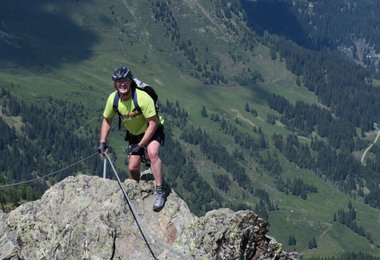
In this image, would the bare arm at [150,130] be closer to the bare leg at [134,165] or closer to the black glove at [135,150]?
the black glove at [135,150]

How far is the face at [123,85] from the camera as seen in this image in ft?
110

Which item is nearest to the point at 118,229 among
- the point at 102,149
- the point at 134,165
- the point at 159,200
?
the point at 159,200

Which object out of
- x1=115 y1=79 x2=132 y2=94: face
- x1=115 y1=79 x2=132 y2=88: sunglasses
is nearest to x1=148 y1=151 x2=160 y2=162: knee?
x1=115 y1=79 x2=132 y2=94: face

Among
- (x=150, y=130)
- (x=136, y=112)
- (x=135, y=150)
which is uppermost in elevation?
(x=136, y=112)

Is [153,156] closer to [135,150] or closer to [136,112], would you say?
[135,150]

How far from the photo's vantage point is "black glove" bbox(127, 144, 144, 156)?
1366 inches

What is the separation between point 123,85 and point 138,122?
6.98 feet

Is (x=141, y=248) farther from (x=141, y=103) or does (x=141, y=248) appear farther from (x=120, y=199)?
(x=141, y=103)

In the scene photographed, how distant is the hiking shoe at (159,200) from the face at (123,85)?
13.9 ft

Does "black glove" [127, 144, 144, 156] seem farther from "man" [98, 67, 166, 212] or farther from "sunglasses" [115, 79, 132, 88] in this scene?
"sunglasses" [115, 79, 132, 88]

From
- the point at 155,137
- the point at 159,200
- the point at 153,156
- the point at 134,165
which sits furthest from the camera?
the point at 134,165

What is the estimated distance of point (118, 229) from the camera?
105 feet

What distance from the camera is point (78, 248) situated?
102ft

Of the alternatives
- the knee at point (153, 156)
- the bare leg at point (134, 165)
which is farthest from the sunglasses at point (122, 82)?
the bare leg at point (134, 165)
